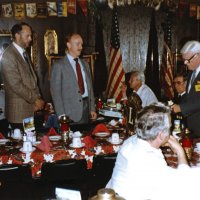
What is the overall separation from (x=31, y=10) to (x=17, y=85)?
10.1ft

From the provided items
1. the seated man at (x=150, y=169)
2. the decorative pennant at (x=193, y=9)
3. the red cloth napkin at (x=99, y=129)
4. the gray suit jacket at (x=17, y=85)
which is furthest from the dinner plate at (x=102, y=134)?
the decorative pennant at (x=193, y=9)

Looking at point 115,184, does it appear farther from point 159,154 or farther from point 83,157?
point 83,157

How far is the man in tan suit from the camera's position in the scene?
186 inches

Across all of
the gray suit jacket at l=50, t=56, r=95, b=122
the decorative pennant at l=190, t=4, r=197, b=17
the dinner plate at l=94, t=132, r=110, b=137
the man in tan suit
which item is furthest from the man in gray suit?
the decorative pennant at l=190, t=4, r=197, b=17

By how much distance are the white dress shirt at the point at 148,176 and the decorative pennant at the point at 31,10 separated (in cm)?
559

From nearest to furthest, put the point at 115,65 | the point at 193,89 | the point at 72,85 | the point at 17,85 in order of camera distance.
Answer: the point at 193,89
the point at 17,85
the point at 72,85
the point at 115,65

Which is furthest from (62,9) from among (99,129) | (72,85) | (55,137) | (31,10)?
(55,137)

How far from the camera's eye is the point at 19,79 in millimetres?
4781

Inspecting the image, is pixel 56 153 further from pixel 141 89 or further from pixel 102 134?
pixel 141 89

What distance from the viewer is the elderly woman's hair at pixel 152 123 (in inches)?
91.4

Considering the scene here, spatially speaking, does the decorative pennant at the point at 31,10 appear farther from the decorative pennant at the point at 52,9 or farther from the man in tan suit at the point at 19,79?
the man in tan suit at the point at 19,79

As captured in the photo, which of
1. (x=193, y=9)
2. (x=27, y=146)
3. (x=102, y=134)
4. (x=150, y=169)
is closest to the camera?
(x=150, y=169)

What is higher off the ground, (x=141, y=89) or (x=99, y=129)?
(x=141, y=89)

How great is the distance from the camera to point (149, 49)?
820 cm
